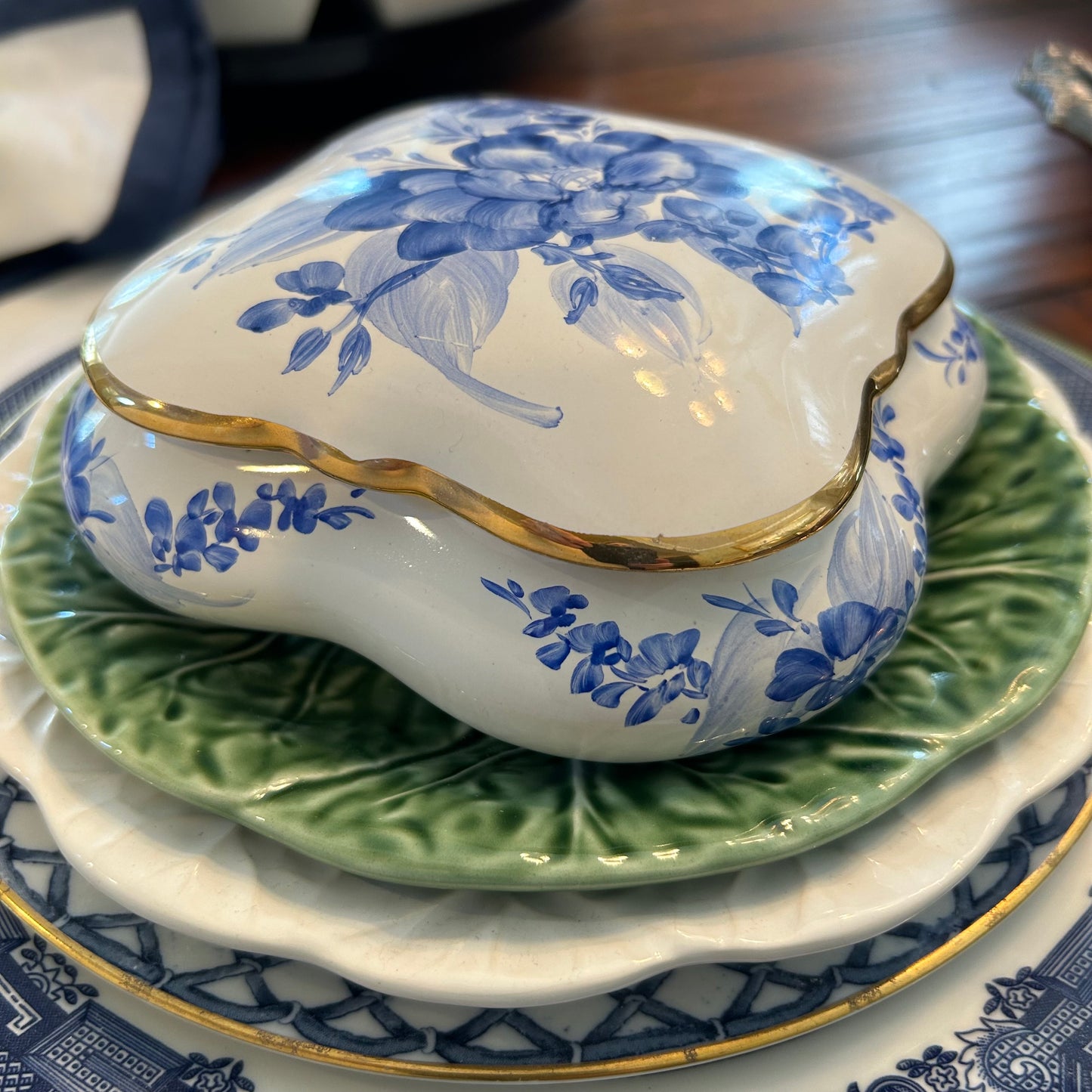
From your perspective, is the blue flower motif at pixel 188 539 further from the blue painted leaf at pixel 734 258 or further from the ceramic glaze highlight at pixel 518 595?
the blue painted leaf at pixel 734 258

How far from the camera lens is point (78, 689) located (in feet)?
1.49

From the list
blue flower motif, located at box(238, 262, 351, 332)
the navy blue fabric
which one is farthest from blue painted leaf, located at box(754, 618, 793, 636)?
the navy blue fabric

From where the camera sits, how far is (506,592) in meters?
0.41

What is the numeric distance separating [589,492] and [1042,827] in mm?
246

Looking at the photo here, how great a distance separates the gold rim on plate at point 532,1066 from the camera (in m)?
0.38

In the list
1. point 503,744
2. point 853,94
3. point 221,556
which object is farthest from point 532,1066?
point 853,94

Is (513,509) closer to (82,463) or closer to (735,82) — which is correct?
(82,463)

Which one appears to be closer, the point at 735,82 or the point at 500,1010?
the point at 500,1010

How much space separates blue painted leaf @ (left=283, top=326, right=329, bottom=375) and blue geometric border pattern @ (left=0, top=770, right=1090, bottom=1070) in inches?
8.9

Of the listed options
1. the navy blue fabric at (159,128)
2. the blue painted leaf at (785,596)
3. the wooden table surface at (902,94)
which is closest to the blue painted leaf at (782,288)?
the blue painted leaf at (785,596)

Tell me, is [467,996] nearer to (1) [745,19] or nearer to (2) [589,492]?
(2) [589,492]

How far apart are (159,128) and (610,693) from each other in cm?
74

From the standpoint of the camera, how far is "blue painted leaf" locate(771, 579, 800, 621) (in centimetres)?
41

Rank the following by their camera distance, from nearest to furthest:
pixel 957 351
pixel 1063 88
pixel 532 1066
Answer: pixel 532 1066 < pixel 957 351 < pixel 1063 88
